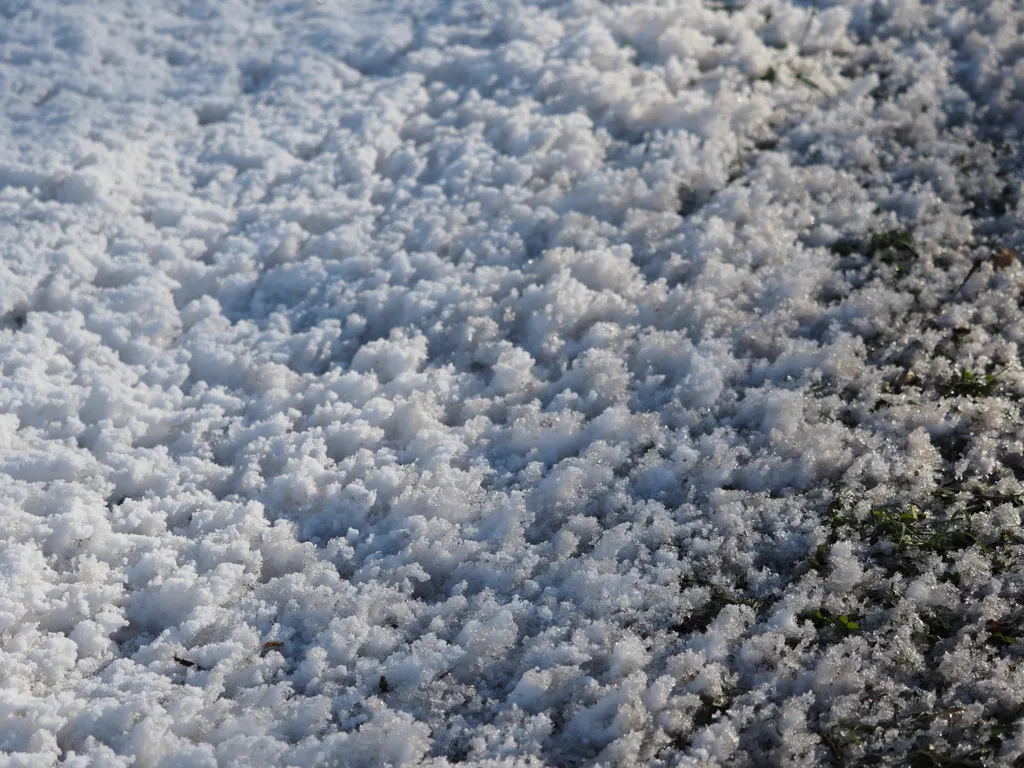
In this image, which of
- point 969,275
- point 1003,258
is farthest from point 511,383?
point 1003,258

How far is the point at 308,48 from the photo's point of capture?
4.25 m

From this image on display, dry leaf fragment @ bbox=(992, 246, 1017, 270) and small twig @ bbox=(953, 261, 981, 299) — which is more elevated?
dry leaf fragment @ bbox=(992, 246, 1017, 270)

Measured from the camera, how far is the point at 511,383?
2.98 meters

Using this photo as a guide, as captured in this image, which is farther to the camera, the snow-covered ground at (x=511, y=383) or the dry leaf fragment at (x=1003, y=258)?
the dry leaf fragment at (x=1003, y=258)

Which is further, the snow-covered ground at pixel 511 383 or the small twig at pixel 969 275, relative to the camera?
the small twig at pixel 969 275

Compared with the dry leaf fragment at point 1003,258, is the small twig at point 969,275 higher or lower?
lower

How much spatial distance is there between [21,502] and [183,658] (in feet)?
2.39

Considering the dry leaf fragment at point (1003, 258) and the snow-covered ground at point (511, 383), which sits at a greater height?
the dry leaf fragment at point (1003, 258)

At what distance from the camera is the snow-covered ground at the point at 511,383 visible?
7.45ft

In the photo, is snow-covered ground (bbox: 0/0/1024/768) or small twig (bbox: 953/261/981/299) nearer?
snow-covered ground (bbox: 0/0/1024/768)

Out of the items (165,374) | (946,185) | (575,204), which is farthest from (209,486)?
(946,185)

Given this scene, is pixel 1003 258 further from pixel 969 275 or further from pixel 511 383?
pixel 511 383

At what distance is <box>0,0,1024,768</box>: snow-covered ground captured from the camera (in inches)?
89.4

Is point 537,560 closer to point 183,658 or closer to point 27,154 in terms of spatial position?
point 183,658
